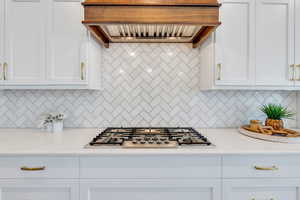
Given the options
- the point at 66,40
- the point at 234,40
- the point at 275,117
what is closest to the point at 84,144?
the point at 66,40

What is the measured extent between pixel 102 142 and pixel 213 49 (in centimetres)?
119

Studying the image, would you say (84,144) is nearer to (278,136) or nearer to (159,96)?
(159,96)
